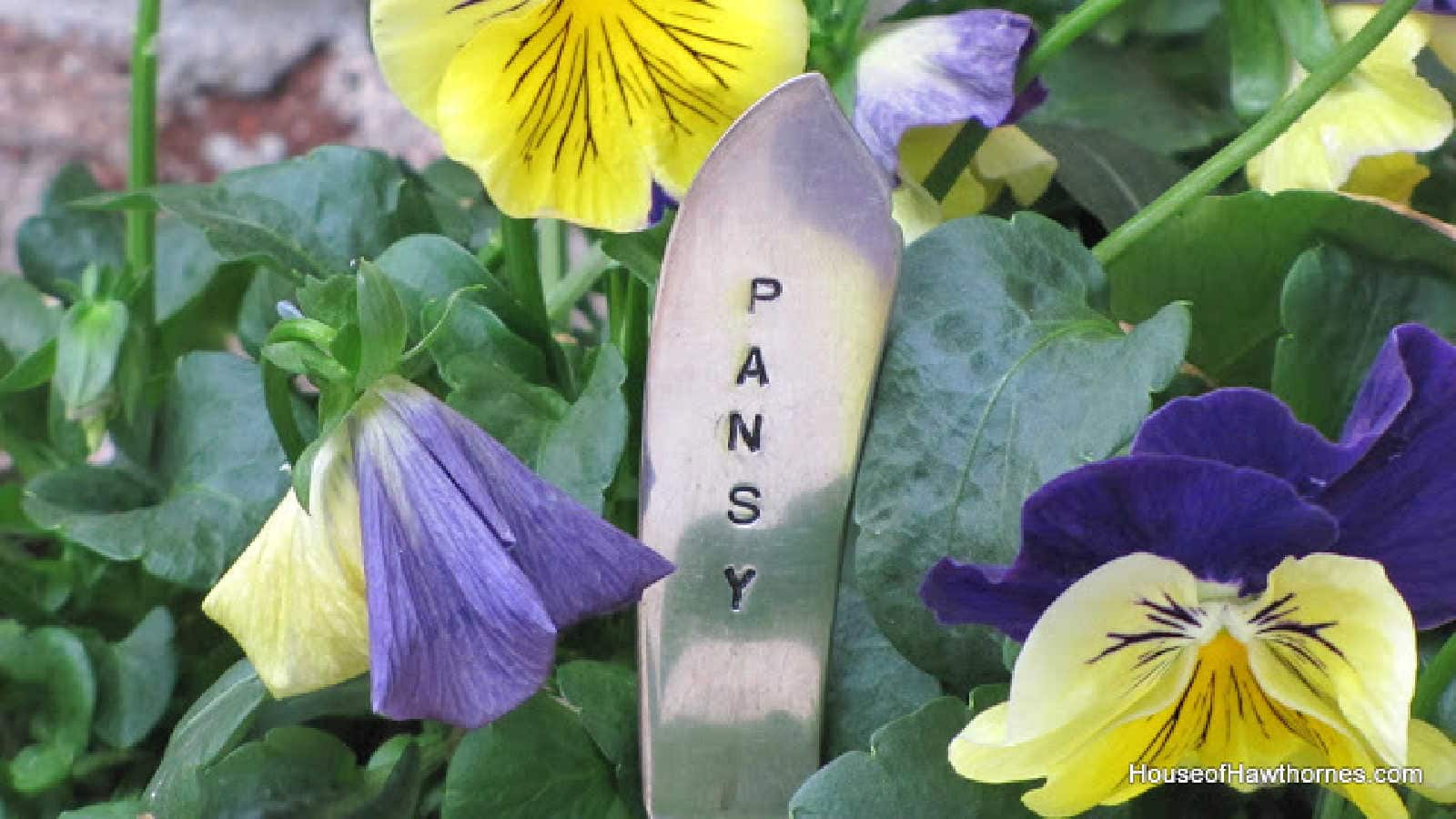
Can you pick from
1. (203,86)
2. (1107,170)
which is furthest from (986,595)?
(203,86)

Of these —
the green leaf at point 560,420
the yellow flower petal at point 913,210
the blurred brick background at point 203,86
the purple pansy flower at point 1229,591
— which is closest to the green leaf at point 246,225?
the green leaf at point 560,420

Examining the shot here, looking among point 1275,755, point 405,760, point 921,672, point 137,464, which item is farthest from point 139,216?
point 1275,755

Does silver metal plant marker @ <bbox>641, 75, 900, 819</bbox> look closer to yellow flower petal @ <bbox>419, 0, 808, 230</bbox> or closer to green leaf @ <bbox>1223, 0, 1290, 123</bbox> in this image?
yellow flower petal @ <bbox>419, 0, 808, 230</bbox>

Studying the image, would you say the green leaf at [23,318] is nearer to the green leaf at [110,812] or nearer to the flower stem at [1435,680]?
the green leaf at [110,812]

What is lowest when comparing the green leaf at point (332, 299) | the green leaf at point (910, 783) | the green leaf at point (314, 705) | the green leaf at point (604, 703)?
the green leaf at point (314, 705)

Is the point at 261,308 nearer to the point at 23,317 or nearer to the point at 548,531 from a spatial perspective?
the point at 23,317

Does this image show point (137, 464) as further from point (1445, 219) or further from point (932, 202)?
point (1445, 219)
